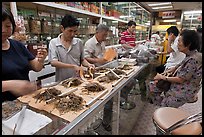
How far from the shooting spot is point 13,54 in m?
1.33

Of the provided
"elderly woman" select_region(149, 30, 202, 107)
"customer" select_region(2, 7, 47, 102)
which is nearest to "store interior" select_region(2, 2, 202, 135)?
"customer" select_region(2, 7, 47, 102)

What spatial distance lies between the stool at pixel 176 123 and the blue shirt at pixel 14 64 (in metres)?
1.14

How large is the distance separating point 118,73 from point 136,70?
343 mm

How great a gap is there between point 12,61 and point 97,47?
1.47m

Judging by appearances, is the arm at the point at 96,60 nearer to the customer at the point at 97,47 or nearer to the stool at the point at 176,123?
the customer at the point at 97,47

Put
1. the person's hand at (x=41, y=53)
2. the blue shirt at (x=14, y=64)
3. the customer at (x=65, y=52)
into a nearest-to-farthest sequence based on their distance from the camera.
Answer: the blue shirt at (x=14, y=64) → the person's hand at (x=41, y=53) → the customer at (x=65, y=52)

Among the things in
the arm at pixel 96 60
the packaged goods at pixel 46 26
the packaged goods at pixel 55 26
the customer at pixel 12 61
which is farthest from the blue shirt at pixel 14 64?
the packaged goods at pixel 55 26

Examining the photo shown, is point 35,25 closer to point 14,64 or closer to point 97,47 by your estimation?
point 97,47

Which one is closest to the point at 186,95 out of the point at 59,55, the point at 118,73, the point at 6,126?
the point at 118,73

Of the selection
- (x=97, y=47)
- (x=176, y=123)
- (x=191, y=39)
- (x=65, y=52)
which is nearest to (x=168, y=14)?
(x=97, y=47)

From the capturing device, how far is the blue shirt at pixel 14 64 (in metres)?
1.23

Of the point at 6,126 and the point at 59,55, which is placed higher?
the point at 59,55

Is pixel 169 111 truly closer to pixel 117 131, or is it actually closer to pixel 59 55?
pixel 117 131

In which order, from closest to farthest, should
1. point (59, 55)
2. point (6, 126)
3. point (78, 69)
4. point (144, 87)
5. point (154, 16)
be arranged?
point (6, 126), point (78, 69), point (59, 55), point (144, 87), point (154, 16)
